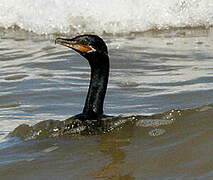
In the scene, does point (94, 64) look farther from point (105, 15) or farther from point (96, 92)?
point (105, 15)

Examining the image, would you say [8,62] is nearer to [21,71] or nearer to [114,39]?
[21,71]

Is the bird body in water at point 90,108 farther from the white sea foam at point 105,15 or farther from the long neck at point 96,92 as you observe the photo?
the white sea foam at point 105,15

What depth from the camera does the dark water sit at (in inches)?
213

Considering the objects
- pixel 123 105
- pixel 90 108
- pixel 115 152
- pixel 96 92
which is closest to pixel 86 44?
pixel 96 92

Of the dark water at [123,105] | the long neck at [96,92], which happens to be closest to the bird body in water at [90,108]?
the long neck at [96,92]

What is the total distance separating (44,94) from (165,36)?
188 inches

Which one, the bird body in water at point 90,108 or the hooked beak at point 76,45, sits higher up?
the hooked beak at point 76,45

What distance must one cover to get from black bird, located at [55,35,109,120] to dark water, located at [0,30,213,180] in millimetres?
292

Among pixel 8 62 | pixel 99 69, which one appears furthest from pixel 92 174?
pixel 8 62

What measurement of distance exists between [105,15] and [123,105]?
685 cm

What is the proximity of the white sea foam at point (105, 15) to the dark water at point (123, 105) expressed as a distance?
0.78 metres

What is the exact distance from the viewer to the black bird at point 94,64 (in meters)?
6.11

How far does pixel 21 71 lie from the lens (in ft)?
31.7

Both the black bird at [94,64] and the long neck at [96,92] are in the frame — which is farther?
the long neck at [96,92]
